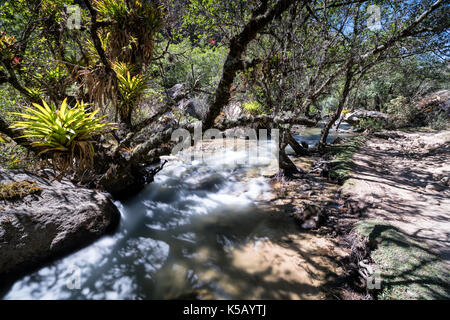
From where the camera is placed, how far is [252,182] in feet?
21.6

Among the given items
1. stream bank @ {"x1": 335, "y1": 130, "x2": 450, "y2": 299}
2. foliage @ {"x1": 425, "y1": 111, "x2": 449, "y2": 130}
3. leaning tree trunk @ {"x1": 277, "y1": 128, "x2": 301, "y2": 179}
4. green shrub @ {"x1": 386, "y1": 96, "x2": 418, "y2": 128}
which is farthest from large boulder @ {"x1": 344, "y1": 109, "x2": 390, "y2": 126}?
leaning tree trunk @ {"x1": 277, "y1": 128, "x2": 301, "y2": 179}

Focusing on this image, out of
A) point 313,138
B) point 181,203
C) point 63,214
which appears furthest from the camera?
point 313,138

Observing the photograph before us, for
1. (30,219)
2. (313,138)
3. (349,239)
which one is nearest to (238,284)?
(349,239)

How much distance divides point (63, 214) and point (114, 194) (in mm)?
1796

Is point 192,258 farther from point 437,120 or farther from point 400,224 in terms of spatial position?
point 437,120

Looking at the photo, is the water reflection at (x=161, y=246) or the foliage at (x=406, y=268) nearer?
the foliage at (x=406, y=268)

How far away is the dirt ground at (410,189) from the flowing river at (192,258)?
1798mm

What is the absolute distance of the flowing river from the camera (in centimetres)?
297

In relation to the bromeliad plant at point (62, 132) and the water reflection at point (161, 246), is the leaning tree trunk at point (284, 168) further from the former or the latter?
the bromeliad plant at point (62, 132)

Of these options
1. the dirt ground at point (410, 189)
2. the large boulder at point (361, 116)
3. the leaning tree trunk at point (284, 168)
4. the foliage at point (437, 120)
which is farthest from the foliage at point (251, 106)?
the foliage at point (437, 120)

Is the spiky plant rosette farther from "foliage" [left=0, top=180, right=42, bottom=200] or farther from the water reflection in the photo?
the water reflection

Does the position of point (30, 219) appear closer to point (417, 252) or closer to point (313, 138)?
point (417, 252)

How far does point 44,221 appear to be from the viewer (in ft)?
10.9

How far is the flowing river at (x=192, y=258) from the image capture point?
297 centimetres
